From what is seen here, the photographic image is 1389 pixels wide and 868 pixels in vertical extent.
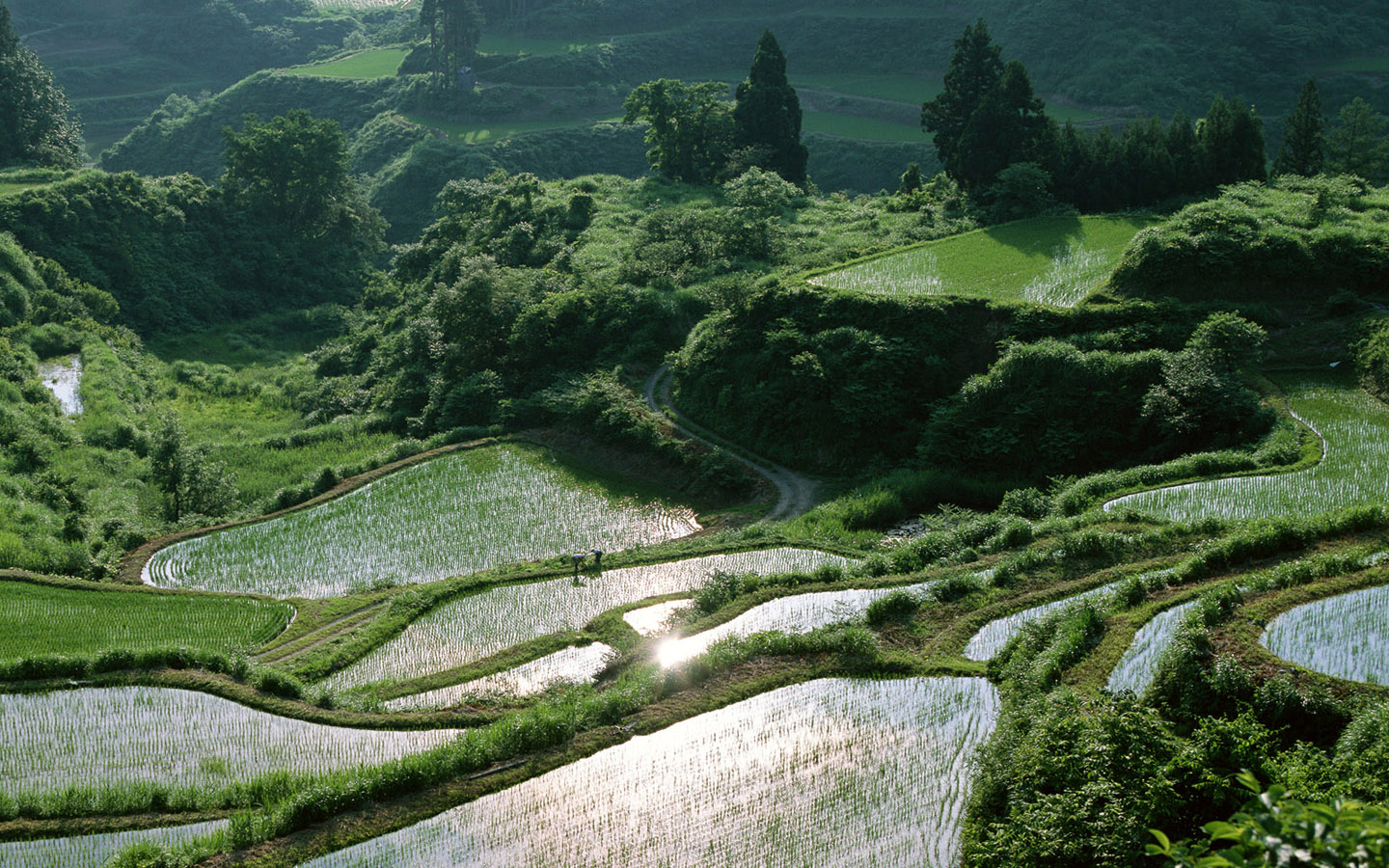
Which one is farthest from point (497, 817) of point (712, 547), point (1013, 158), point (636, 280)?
point (1013, 158)

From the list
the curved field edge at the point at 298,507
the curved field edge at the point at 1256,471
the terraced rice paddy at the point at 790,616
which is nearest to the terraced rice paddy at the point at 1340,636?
the curved field edge at the point at 1256,471

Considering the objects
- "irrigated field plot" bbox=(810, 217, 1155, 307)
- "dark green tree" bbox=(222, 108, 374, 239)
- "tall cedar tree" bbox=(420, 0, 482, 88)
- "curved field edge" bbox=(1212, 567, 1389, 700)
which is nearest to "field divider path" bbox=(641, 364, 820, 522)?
"irrigated field plot" bbox=(810, 217, 1155, 307)

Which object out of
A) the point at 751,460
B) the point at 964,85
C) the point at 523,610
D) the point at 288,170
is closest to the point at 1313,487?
the point at 751,460

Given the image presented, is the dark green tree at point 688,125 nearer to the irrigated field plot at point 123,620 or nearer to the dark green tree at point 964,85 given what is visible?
the dark green tree at point 964,85

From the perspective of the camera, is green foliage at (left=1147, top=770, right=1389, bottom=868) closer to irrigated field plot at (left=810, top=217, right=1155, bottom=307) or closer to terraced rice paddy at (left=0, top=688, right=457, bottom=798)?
terraced rice paddy at (left=0, top=688, right=457, bottom=798)

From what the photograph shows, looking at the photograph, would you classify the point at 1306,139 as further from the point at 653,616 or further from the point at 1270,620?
the point at 653,616

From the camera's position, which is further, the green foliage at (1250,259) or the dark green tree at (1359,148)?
the dark green tree at (1359,148)
